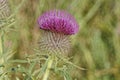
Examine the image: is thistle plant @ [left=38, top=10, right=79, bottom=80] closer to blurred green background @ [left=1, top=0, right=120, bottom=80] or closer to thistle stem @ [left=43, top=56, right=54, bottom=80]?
thistle stem @ [left=43, top=56, right=54, bottom=80]

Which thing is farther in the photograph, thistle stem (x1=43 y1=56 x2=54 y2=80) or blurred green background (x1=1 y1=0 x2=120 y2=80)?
blurred green background (x1=1 y1=0 x2=120 y2=80)

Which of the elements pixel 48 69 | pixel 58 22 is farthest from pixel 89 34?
pixel 48 69

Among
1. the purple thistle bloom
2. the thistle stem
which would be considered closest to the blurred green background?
the purple thistle bloom

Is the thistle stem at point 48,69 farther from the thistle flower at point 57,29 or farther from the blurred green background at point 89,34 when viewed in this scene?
the blurred green background at point 89,34

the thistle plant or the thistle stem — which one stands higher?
the thistle plant

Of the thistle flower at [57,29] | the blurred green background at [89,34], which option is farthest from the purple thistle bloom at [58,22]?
the blurred green background at [89,34]

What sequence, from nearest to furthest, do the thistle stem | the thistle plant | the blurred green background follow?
the thistle stem, the thistle plant, the blurred green background

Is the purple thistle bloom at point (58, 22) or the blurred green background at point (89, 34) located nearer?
the purple thistle bloom at point (58, 22)

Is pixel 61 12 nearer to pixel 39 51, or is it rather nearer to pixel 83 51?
pixel 39 51

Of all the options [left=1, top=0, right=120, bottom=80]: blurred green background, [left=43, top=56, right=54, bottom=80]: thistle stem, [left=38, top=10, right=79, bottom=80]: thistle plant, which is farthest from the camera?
[left=1, top=0, right=120, bottom=80]: blurred green background
